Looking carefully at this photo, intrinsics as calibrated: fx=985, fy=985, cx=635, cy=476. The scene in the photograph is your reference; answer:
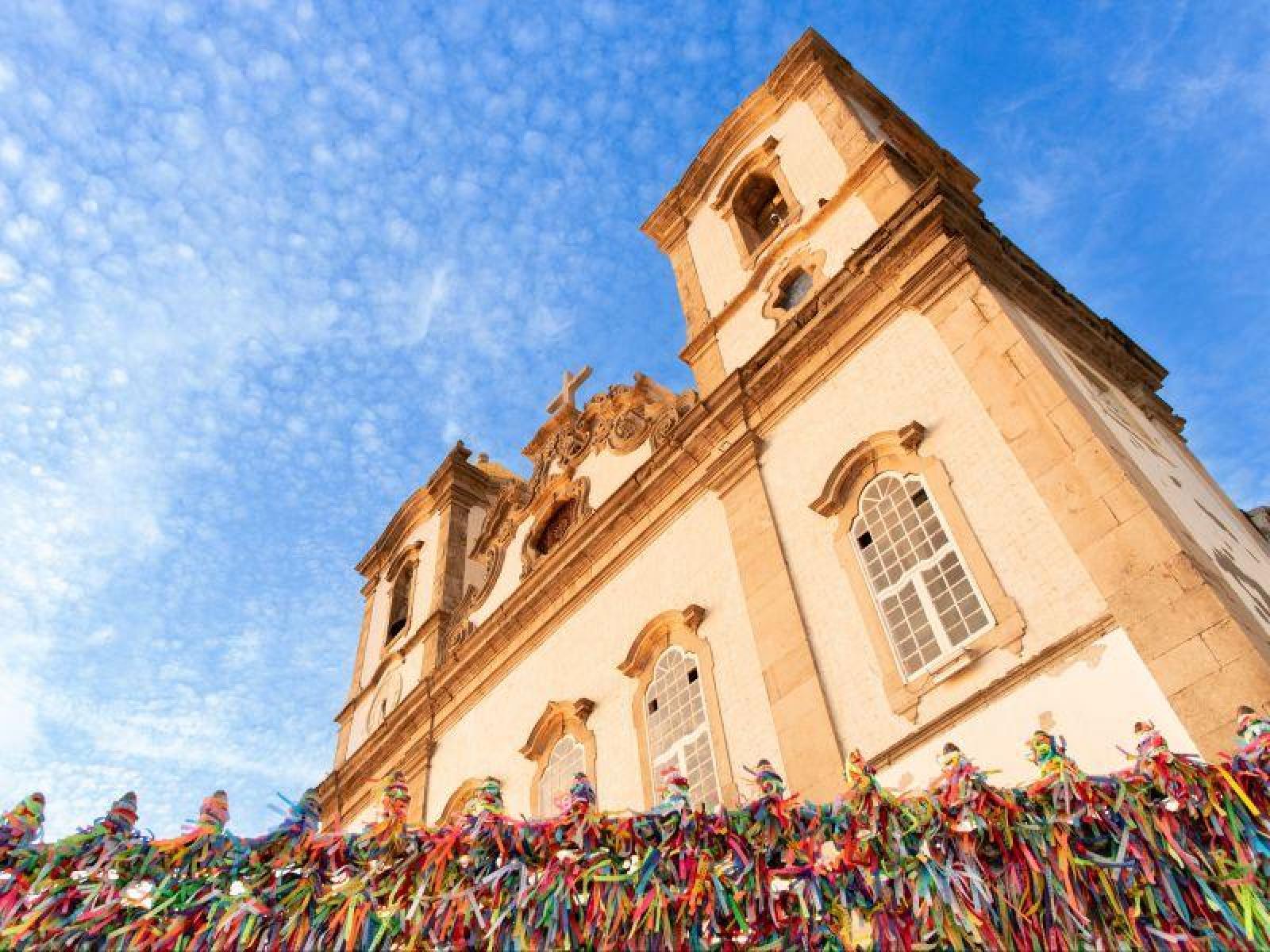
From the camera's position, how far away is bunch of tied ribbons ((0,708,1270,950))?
5137 mm

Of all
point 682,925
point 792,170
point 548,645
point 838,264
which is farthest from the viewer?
point 792,170

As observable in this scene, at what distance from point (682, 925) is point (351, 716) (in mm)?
16243

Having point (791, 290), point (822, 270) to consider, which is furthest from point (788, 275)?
point (822, 270)

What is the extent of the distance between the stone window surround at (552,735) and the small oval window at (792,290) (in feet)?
20.5

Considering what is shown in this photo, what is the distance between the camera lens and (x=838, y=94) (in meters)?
15.8

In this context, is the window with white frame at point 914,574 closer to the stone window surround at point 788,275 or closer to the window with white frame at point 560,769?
the stone window surround at point 788,275

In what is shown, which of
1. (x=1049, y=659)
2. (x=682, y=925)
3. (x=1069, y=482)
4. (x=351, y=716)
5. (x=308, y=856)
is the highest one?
(x=351, y=716)

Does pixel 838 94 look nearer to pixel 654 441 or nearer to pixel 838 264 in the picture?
pixel 838 264

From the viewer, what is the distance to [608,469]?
639 inches

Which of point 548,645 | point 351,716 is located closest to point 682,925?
point 548,645

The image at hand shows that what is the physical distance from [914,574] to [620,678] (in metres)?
4.54

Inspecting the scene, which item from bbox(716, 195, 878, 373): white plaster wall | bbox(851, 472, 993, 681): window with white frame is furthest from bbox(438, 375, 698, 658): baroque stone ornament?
bbox(851, 472, 993, 681): window with white frame

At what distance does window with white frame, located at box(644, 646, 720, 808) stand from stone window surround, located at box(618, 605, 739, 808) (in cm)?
7

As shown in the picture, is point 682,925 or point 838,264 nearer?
point 682,925
